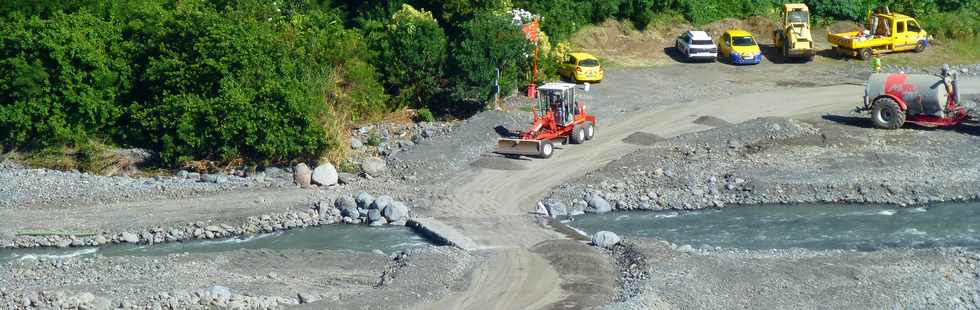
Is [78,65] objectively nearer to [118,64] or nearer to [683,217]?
[118,64]

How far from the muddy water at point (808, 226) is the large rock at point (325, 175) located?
7.96 metres

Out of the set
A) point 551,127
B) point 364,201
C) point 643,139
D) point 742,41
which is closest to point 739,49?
point 742,41

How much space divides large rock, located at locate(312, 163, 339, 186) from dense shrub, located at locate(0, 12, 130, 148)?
8.72 metres

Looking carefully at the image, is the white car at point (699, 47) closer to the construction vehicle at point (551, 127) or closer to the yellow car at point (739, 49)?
the yellow car at point (739, 49)

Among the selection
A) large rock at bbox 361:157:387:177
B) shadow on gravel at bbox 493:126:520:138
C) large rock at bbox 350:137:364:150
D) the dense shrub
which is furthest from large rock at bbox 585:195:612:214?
the dense shrub

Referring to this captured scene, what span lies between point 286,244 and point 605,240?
876 centimetres

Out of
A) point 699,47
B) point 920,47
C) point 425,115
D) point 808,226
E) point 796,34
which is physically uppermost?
point 796,34

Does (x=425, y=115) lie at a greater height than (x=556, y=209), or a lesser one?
greater

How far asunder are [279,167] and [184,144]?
3.25 meters

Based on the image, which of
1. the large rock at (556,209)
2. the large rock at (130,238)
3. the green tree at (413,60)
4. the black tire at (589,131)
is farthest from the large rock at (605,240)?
the green tree at (413,60)

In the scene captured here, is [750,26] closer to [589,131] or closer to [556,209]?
[589,131]

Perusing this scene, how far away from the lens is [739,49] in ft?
176

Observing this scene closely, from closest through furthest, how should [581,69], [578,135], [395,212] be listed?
[395,212] → [578,135] → [581,69]

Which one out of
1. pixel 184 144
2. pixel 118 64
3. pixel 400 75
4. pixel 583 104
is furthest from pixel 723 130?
pixel 118 64
